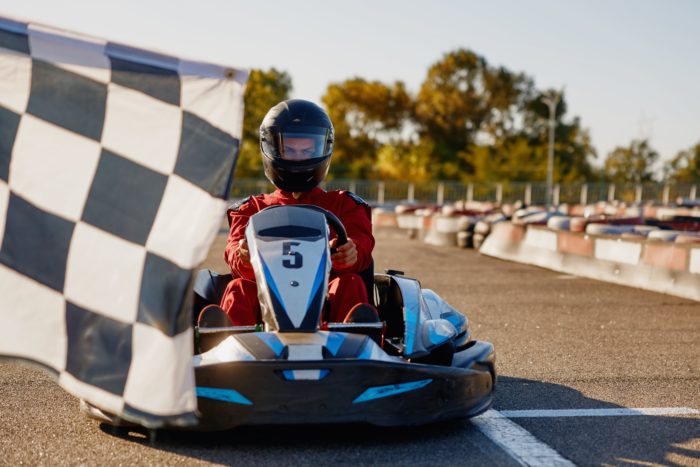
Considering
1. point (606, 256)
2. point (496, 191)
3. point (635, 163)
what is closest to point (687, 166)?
point (635, 163)

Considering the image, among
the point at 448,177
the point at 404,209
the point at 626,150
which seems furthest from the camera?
the point at 626,150

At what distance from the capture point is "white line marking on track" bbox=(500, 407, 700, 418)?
4.02 m

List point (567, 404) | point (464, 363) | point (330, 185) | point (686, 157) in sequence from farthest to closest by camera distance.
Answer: point (686, 157)
point (330, 185)
point (567, 404)
point (464, 363)

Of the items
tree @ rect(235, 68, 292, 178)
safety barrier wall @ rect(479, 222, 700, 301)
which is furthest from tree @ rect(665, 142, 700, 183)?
safety barrier wall @ rect(479, 222, 700, 301)

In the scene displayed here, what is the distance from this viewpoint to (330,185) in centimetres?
4025

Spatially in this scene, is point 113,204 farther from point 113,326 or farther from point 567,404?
point 567,404

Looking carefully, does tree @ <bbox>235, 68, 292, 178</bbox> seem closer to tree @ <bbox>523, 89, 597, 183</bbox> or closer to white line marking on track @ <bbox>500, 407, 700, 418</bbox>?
tree @ <bbox>523, 89, 597, 183</bbox>

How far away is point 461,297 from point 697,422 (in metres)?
5.08

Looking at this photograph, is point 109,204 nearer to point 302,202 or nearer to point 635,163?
point 302,202

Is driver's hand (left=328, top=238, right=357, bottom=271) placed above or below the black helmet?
below

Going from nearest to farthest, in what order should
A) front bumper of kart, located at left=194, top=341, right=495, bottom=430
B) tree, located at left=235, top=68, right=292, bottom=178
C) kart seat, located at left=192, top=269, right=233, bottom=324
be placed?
front bumper of kart, located at left=194, top=341, right=495, bottom=430, kart seat, located at left=192, top=269, right=233, bottom=324, tree, located at left=235, top=68, right=292, bottom=178

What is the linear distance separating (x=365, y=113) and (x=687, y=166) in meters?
32.6

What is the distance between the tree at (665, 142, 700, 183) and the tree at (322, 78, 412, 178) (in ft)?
93.5

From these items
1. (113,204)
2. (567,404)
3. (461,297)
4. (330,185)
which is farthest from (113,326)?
(330,185)
